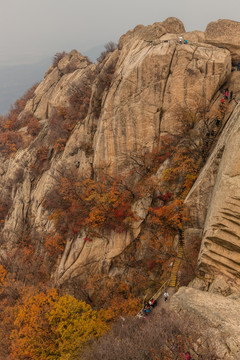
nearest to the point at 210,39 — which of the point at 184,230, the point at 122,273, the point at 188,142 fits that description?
the point at 188,142

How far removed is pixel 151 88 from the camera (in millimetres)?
26781

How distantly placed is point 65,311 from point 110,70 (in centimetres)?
3229

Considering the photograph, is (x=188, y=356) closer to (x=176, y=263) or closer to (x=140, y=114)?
(x=176, y=263)

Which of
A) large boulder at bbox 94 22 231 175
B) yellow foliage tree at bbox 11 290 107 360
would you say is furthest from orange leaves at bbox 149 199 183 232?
yellow foliage tree at bbox 11 290 107 360

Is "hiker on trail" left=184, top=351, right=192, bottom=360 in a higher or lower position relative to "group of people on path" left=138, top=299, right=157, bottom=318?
higher

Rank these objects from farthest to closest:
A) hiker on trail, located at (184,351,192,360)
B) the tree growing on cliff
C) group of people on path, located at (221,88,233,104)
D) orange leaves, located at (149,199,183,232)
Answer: group of people on path, located at (221,88,233,104) → orange leaves, located at (149,199,183,232) → the tree growing on cliff → hiker on trail, located at (184,351,192,360)

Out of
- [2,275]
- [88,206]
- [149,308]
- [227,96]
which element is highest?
[227,96]

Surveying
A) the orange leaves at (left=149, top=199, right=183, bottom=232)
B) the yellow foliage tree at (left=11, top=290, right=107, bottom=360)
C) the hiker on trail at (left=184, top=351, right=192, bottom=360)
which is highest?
the hiker on trail at (left=184, top=351, right=192, bottom=360)

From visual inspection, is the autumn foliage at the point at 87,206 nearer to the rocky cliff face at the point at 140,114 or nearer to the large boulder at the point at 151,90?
the rocky cliff face at the point at 140,114

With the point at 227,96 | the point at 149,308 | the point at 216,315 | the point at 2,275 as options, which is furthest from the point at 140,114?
the point at 2,275

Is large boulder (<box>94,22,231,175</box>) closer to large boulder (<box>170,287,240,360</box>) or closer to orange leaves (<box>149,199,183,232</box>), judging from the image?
orange leaves (<box>149,199,183,232</box>)

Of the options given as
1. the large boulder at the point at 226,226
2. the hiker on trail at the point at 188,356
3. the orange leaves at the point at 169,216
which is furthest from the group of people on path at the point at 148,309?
the hiker on trail at the point at 188,356

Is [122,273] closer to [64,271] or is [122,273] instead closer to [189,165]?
[64,271]

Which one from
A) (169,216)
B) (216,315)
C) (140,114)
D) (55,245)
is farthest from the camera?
(55,245)
